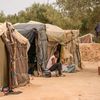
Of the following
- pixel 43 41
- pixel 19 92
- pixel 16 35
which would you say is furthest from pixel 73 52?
pixel 19 92

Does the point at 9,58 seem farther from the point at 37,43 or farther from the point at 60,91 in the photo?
the point at 37,43

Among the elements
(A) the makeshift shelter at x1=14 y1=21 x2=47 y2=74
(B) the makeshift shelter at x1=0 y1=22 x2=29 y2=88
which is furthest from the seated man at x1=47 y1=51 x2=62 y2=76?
(B) the makeshift shelter at x1=0 y1=22 x2=29 y2=88

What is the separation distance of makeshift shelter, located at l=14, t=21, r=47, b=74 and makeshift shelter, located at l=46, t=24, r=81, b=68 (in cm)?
104

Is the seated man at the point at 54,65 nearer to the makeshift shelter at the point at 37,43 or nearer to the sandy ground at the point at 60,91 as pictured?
the makeshift shelter at the point at 37,43

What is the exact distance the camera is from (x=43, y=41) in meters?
21.2

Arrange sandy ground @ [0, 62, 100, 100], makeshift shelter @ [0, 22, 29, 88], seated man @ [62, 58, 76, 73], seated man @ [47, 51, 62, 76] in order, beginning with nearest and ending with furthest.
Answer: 1. sandy ground @ [0, 62, 100, 100]
2. makeshift shelter @ [0, 22, 29, 88]
3. seated man @ [47, 51, 62, 76]
4. seated man @ [62, 58, 76, 73]

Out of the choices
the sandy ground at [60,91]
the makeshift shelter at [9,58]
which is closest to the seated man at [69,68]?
the sandy ground at [60,91]

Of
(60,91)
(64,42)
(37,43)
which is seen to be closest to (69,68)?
(64,42)

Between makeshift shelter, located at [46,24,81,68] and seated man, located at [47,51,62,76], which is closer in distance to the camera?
seated man, located at [47,51,62,76]

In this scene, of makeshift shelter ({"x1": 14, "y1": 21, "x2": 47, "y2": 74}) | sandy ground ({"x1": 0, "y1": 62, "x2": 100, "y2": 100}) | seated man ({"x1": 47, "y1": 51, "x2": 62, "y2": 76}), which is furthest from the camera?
makeshift shelter ({"x1": 14, "y1": 21, "x2": 47, "y2": 74})

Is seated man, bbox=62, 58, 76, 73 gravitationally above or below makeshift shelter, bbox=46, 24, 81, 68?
below

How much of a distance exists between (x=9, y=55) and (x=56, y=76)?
18.5 ft

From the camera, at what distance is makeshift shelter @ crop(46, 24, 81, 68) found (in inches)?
884

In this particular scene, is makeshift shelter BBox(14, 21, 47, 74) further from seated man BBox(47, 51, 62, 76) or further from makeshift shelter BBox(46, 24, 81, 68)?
makeshift shelter BBox(46, 24, 81, 68)
